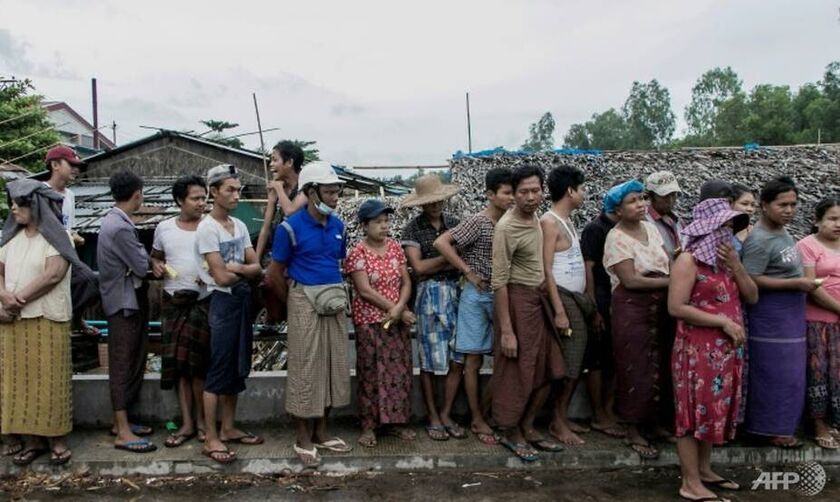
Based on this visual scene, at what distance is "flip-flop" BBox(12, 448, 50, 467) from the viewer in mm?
3764

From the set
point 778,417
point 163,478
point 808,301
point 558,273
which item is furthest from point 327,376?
point 808,301

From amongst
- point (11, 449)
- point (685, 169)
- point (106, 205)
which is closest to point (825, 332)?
point (11, 449)

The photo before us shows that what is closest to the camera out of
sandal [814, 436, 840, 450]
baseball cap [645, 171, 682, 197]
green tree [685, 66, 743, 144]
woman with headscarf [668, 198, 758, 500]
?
woman with headscarf [668, 198, 758, 500]

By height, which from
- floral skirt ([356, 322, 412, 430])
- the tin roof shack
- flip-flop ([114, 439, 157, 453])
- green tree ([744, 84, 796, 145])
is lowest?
flip-flop ([114, 439, 157, 453])

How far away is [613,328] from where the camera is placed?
4.06 meters

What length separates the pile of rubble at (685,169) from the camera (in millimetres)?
10289

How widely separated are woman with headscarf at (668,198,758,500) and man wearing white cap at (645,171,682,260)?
87 cm

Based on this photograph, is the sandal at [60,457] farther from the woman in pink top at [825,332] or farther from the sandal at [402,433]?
the woman in pink top at [825,332]

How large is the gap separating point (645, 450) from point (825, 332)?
1467 mm

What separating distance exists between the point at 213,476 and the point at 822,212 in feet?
14.2

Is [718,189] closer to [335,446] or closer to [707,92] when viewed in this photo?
[335,446]

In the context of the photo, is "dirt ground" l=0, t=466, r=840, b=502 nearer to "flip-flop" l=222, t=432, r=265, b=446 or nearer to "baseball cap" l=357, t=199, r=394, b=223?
"flip-flop" l=222, t=432, r=265, b=446

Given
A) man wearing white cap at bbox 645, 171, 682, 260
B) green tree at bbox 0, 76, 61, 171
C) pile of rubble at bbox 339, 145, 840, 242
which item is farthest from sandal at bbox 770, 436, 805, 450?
green tree at bbox 0, 76, 61, 171

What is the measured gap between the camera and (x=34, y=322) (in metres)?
3.79
